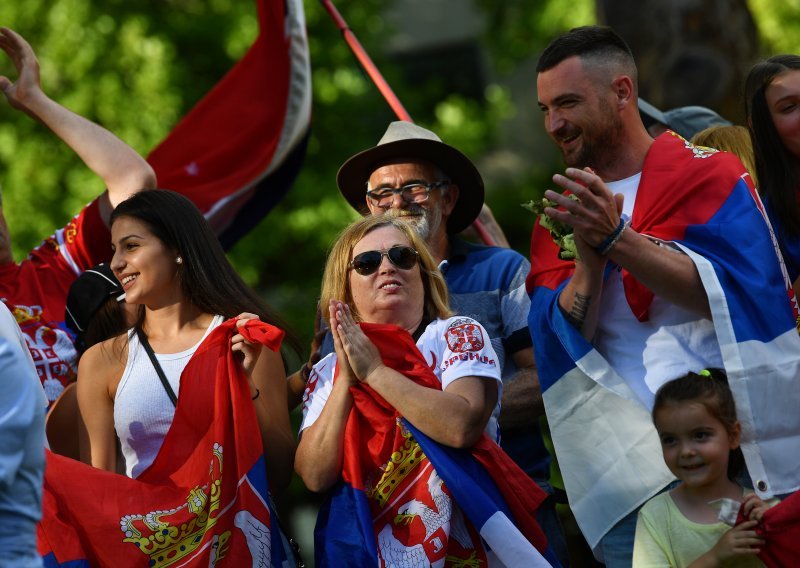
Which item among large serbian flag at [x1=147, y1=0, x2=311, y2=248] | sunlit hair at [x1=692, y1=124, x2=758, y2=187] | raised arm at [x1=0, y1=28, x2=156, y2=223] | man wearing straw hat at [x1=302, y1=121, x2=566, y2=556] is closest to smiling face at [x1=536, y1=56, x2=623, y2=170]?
sunlit hair at [x1=692, y1=124, x2=758, y2=187]

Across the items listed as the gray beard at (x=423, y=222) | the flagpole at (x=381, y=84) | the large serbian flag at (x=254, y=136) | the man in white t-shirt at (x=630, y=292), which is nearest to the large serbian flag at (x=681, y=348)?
the man in white t-shirt at (x=630, y=292)

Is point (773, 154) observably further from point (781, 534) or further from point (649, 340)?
point (781, 534)

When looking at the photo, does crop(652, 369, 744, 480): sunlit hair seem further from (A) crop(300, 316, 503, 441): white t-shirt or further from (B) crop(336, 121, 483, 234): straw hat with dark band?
A: (B) crop(336, 121, 483, 234): straw hat with dark band

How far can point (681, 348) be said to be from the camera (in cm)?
425

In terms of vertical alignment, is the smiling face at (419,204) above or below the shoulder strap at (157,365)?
above

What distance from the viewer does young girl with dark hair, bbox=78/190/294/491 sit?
453 cm

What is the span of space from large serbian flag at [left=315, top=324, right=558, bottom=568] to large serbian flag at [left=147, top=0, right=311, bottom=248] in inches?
110

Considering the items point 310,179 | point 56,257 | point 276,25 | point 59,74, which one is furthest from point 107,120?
point 56,257

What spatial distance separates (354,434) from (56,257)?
6.51 feet

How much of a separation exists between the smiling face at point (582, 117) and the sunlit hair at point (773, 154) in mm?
615

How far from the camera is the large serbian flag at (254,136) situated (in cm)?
685

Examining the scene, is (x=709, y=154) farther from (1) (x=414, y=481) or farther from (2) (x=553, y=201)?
(1) (x=414, y=481)

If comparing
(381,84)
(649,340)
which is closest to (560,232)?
(649,340)

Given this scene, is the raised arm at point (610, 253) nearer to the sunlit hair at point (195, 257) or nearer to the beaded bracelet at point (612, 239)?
the beaded bracelet at point (612, 239)
